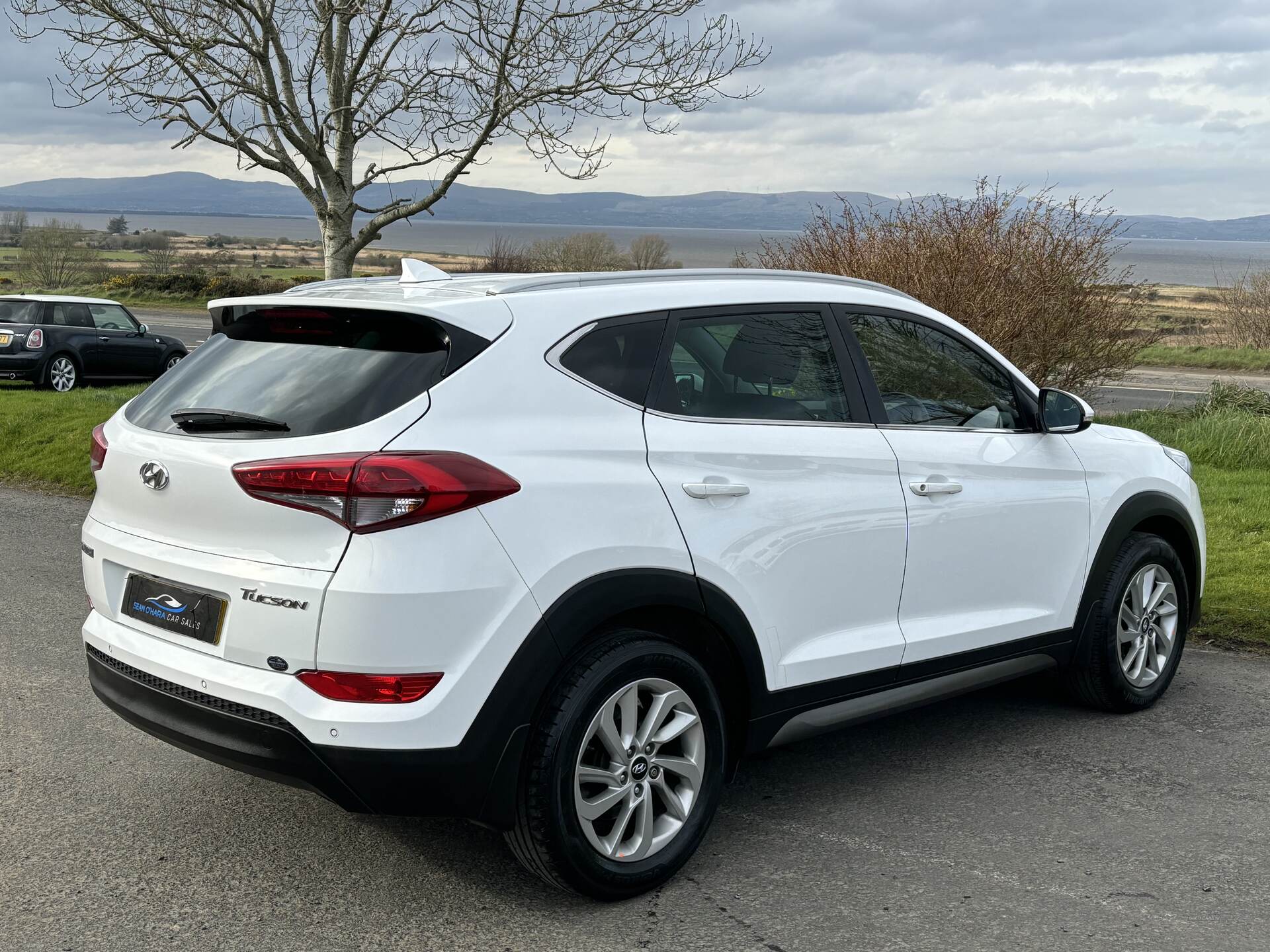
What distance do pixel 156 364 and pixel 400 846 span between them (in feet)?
61.3

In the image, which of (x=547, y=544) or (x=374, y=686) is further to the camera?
(x=547, y=544)

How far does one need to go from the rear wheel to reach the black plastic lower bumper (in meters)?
18.2

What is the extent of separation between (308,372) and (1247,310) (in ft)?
99.2

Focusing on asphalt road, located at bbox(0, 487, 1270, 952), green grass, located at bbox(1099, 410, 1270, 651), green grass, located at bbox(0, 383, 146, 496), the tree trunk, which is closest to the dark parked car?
green grass, located at bbox(0, 383, 146, 496)

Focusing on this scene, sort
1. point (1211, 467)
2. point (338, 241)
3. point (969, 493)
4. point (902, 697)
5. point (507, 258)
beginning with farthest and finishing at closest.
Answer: point (507, 258) < point (338, 241) < point (1211, 467) < point (969, 493) < point (902, 697)

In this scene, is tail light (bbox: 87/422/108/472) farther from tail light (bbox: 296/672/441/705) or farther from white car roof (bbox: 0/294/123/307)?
white car roof (bbox: 0/294/123/307)

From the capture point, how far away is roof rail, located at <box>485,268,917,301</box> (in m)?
3.76

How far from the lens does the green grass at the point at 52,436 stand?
11.5 metres

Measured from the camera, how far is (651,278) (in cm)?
402

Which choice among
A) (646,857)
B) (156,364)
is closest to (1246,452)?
(646,857)

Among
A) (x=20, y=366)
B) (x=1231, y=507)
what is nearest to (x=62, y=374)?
(x=20, y=366)

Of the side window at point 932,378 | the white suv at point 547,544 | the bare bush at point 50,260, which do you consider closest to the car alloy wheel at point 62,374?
the white suv at point 547,544

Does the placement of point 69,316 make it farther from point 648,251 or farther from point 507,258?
point 648,251

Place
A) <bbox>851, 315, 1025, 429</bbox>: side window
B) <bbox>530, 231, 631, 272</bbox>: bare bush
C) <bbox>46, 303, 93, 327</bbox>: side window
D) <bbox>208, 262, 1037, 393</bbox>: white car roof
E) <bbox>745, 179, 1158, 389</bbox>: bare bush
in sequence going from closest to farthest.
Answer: <bbox>208, 262, 1037, 393</bbox>: white car roof, <bbox>851, 315, 1025, 429</bbox>: side window, <bbox>745, 179, 1158, 389</bbox>: bare bush, <bbox>46, 303, 93, 327</bbox>: side window, <bbox>530, 231, 631, 272</bbox>: bare bush
